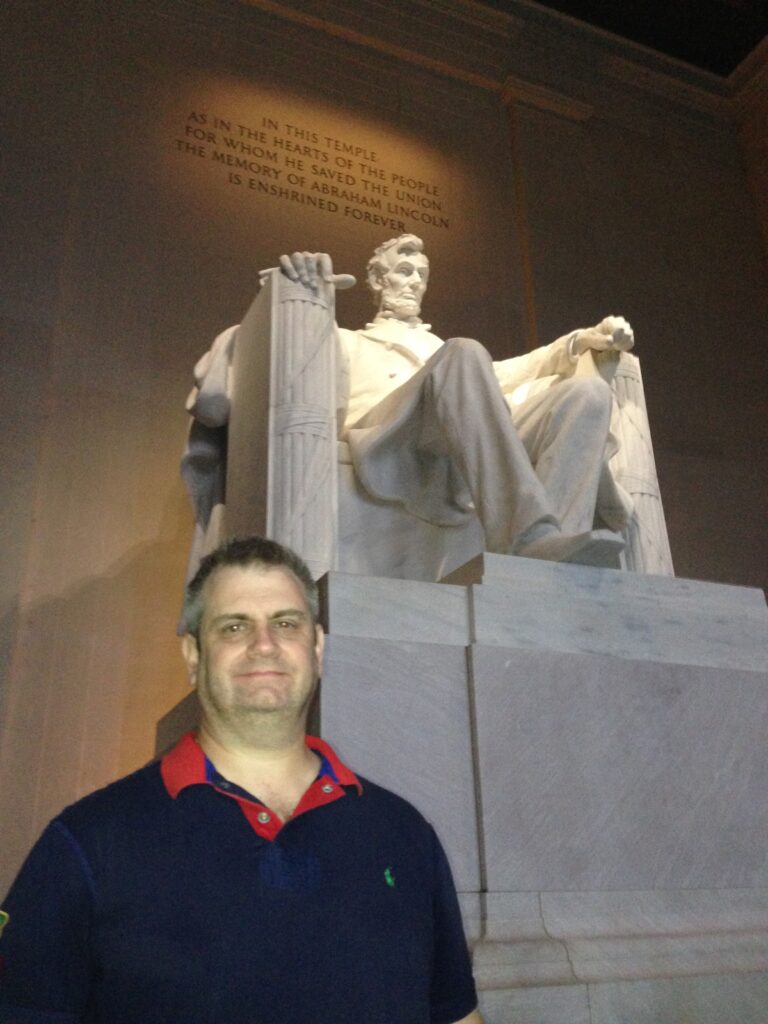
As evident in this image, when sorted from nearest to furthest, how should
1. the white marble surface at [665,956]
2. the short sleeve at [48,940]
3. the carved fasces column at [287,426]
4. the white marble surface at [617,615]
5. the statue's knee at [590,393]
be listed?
the short sleeve at [48,940]
the white marble surface at [665,956]
the white marble surface at [617,615]
the carved fasces column at [287,426]
the statue's knee at [590,393]

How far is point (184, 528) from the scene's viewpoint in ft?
17.1

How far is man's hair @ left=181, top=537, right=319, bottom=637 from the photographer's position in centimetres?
163

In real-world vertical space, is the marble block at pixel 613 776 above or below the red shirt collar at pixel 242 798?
above

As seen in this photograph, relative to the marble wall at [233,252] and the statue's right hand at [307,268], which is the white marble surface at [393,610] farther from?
the marble wall at [233,252]


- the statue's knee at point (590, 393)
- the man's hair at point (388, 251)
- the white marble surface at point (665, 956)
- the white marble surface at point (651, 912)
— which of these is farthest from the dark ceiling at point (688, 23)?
the white marble surface at point (665, 956)

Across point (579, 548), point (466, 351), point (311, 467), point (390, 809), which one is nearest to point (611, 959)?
point (390, 809)

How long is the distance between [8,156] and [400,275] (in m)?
2.63

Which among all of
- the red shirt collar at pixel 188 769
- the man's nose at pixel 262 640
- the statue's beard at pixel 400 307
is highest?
the statue's beard at pixel 400 307

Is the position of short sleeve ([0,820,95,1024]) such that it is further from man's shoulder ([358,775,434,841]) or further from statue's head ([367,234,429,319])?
statue's head ([367,234,429,319])

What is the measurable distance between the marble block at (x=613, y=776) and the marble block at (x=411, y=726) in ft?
0.18

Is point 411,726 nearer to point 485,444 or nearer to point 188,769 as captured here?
point 485,444

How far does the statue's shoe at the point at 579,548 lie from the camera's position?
2.78 m

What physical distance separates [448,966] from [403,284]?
3.62 metres

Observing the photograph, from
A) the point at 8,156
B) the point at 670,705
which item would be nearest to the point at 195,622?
the point at 670,705
